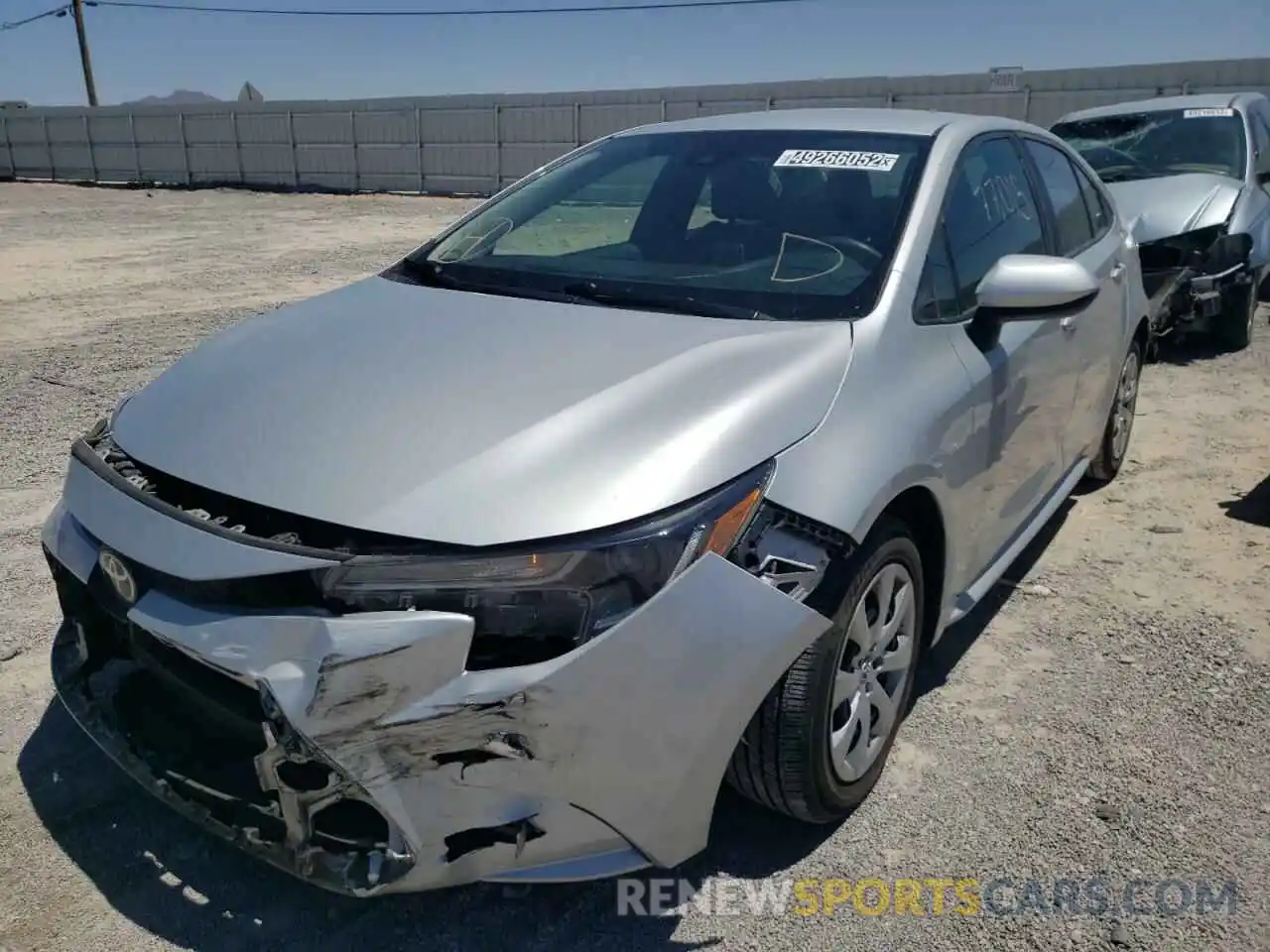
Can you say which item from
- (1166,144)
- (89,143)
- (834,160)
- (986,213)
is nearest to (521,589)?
(834,160)

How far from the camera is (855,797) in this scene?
2533 mm

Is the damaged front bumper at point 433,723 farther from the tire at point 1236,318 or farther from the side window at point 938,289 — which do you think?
the tire at point 1236,318

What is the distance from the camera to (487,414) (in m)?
2.21

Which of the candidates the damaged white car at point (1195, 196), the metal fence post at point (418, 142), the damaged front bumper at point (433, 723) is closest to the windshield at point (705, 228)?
the damaged front bumper at point (433, 723)

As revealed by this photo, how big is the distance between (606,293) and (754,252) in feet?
1.46

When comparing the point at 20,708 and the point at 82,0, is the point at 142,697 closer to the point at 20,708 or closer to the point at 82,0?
the point at 20,708

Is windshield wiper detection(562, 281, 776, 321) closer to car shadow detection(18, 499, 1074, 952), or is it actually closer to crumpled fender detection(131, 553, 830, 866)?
crumpled fender detection(131, 553, 830, 866)

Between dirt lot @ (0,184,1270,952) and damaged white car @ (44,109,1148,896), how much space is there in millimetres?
260

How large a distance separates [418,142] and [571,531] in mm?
25007

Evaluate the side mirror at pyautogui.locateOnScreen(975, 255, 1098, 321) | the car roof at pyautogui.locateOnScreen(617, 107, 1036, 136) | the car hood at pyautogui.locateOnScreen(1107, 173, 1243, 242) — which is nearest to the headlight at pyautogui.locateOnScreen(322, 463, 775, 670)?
the side mirror at pyautogui.locateOnScreen(975, 255, 1098, 321)

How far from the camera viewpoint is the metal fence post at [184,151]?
2930cm

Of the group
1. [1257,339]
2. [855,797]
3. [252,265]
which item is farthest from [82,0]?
[855,797]

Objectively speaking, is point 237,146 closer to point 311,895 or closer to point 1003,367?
point 1003,367

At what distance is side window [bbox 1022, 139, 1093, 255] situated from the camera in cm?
379
